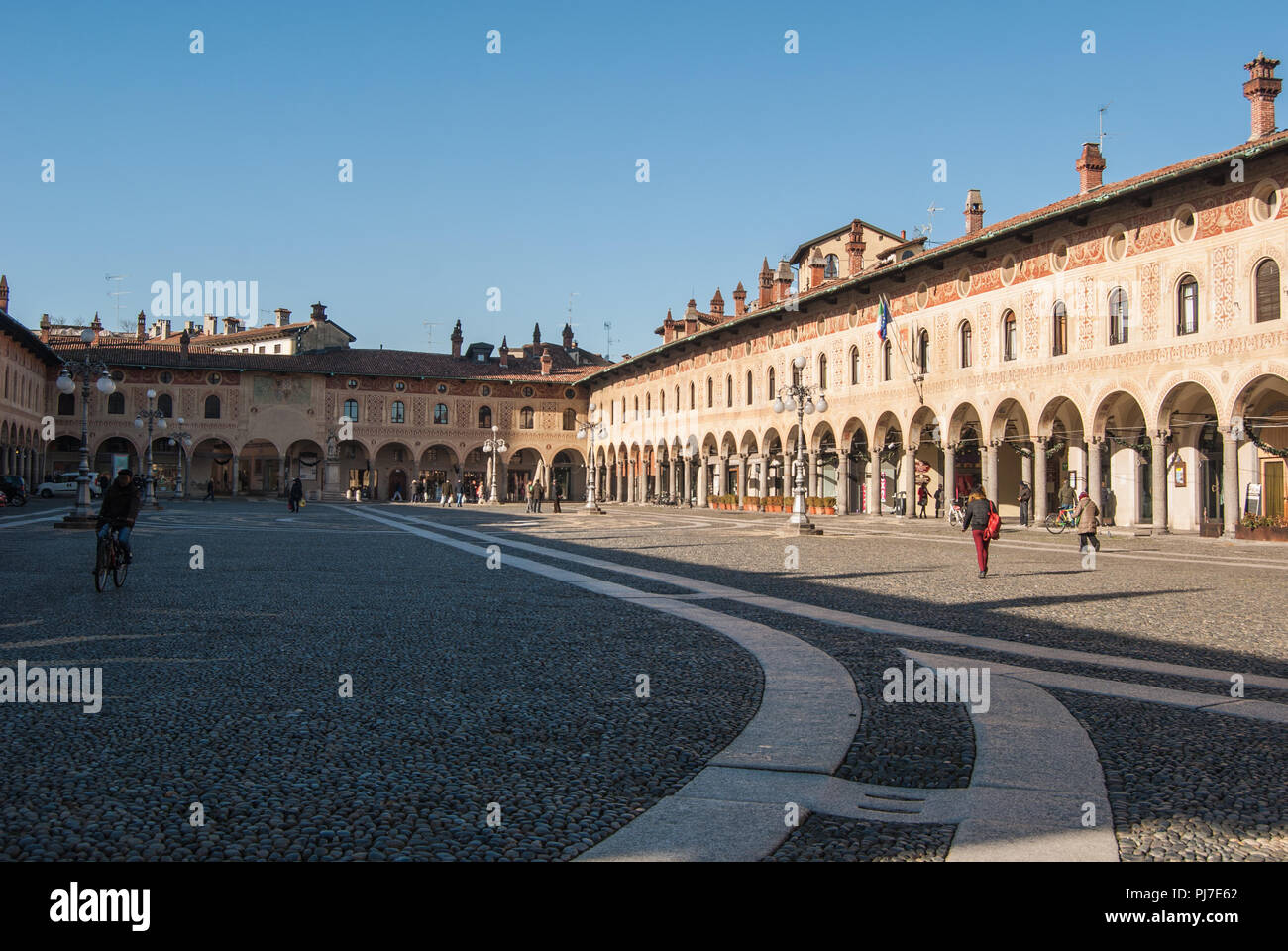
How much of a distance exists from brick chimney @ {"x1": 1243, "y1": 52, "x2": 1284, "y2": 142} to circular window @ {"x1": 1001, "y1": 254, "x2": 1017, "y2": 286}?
283 inches

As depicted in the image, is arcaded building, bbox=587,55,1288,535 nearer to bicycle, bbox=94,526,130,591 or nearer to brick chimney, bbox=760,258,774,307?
brick chimney, bbox=760,258,774,307

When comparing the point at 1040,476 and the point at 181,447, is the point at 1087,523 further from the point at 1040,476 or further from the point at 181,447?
the point at 181,447

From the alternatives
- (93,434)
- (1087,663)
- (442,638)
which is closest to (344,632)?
(442,638)

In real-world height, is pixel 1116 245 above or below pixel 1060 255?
below

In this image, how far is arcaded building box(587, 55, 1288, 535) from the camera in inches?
968

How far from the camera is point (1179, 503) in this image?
28531 mm

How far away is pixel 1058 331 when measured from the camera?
3036 centimetres

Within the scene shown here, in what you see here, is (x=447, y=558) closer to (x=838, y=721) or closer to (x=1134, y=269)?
(x=838, y=721)

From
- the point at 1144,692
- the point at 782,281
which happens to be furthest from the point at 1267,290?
the point at 782,281

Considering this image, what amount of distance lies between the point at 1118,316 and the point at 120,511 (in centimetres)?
2564

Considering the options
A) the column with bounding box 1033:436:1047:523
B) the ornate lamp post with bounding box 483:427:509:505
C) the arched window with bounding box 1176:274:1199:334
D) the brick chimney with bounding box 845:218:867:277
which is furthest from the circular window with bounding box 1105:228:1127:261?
the ornate lamp post with bounding box 483:427:509:505

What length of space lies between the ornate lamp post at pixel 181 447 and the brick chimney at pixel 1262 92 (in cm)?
5500

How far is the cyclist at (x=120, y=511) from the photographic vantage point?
1170cm

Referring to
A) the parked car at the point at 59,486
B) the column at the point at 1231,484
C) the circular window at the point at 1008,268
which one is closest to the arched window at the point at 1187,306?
the column at the point at 1231,484
